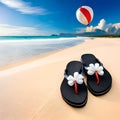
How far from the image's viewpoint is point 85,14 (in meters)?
3.74

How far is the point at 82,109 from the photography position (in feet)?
3.14

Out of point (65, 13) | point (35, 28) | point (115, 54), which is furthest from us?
point (35, 28)

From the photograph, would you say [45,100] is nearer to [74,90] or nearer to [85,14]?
[74,90]

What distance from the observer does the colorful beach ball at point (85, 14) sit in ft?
11.7

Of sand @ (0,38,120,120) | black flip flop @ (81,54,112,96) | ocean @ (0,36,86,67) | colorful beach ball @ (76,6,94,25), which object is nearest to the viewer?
sand @ (0,38,120,120)

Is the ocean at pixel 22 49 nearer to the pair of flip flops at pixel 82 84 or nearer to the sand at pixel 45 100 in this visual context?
the sand at pixel 45 100

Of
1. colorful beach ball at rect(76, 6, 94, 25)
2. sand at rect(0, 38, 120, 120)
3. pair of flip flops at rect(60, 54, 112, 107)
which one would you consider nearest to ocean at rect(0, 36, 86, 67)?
colorful beach ball at rect(76, 6, 94, 25)

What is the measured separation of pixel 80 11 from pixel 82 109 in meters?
3.00

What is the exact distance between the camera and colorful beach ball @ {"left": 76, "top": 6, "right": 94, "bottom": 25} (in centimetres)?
356

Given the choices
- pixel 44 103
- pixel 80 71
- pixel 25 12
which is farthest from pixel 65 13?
pixel 44 103

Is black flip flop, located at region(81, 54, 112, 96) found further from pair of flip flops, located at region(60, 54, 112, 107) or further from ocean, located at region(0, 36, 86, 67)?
ocean, located at region(0, 36, 86, 67)

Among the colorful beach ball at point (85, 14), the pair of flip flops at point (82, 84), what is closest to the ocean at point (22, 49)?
the colorful beach ball at point (85, 14)

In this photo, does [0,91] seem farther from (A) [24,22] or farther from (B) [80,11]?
(A) [24,22]

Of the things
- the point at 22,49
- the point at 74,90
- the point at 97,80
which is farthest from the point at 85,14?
the point at 74,90
